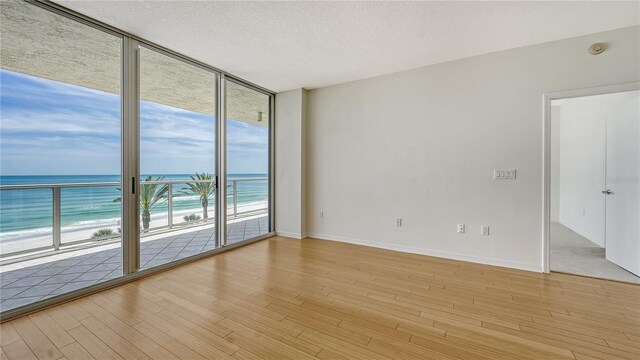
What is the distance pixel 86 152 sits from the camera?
3.38m

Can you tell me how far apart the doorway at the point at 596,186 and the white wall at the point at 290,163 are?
3414 millimetres

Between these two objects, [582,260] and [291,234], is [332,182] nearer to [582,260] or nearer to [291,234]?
[291,234]

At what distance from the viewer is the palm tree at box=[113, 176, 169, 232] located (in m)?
4.22

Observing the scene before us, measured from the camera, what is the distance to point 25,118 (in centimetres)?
253

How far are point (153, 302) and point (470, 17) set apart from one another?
13.2 ft

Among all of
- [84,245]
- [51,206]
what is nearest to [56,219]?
[51,206]

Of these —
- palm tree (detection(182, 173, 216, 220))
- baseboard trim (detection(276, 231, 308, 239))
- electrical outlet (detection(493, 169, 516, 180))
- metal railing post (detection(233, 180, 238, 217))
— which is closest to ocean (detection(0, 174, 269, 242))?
palm tree (detection(182, 173, 216, 220))

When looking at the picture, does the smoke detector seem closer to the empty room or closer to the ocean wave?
the empty room

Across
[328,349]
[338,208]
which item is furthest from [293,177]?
[328,349]

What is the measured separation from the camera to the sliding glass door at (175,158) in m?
3.41

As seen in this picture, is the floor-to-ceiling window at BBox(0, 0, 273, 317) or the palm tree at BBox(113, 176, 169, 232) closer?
the floor-to-ceiling window at BBox(0, 0, 273, 317)

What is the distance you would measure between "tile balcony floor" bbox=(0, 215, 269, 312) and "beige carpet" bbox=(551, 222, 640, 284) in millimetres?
4689

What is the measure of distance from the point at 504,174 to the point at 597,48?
156 cm

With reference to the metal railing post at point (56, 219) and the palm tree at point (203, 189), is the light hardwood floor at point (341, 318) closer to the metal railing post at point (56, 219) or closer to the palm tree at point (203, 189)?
the metal railing post at point (56, 219)
